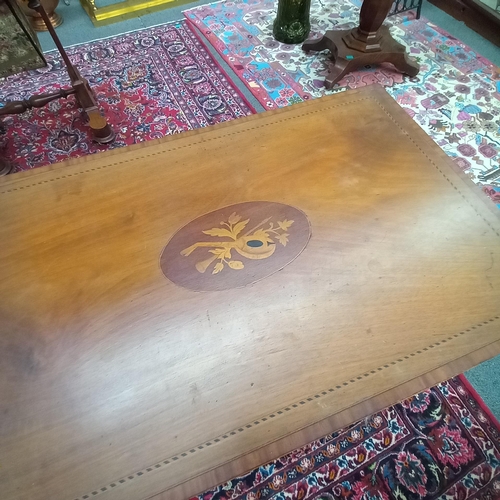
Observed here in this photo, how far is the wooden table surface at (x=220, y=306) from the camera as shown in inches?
27.6

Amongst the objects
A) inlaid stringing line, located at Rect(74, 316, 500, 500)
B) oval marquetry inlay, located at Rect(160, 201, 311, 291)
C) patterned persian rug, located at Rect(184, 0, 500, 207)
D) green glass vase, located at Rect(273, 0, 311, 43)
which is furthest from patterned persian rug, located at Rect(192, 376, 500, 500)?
green glass vase, located at Rect(273, 0, 311, 43)

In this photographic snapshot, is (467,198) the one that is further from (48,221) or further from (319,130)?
(48,221)

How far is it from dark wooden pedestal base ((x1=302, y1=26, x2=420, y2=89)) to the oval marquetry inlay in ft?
4.45

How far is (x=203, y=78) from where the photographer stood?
214 centimetres

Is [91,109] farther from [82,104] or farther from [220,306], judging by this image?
[220,306]

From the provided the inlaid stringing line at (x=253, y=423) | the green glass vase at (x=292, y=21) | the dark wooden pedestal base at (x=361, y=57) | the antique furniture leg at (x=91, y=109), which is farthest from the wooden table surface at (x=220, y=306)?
the green glass vase at (x=292, y=21)

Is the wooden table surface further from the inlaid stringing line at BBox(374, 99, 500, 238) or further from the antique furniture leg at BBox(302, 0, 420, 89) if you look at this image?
the antique furniture leg at BBox(302, 0, 420, 89)

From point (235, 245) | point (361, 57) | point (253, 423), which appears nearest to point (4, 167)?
point (235, 245)

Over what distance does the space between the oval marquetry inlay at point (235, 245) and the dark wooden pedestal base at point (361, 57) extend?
136cm

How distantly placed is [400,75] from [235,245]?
1754 millimetres

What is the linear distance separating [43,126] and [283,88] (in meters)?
1.18

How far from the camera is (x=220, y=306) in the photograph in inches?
33.4

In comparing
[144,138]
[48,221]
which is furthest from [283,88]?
[48,221]

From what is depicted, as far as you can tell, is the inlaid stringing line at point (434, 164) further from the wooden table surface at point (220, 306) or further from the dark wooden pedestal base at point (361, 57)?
the dark wooden pedestal base at point (361, 57)
